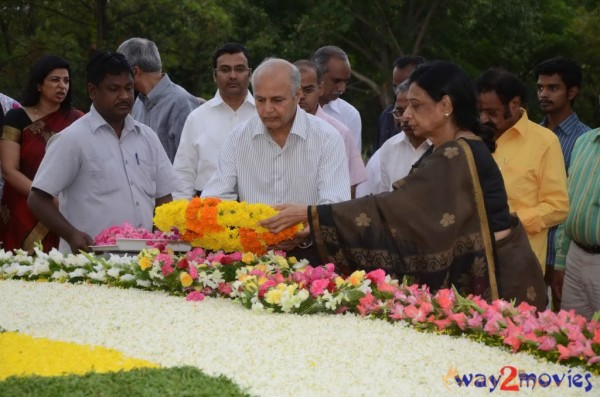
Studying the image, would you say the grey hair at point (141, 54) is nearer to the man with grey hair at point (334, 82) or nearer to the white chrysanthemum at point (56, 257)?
the man with grey hair at point (334, 82)

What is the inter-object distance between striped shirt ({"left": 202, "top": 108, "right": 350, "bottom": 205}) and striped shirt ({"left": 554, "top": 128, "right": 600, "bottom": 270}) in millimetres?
1772

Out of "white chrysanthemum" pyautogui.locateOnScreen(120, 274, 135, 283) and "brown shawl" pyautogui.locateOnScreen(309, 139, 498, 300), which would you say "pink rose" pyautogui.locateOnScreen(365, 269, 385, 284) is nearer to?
"brown shawl" pyautogui.locateOnScreen(309, 139, 498, 300)

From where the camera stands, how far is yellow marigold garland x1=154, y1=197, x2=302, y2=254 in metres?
6.74

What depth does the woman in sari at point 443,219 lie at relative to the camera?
644 centimetres

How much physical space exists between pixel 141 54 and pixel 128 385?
579cm

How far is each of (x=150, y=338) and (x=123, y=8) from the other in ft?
72.0

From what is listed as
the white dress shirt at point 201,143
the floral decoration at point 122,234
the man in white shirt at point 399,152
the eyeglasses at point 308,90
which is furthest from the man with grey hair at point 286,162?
the eyeglasses at point 308,90

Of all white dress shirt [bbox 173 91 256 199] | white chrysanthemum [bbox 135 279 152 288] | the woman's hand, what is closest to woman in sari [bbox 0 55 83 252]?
white dress shirt [bbox 173 91 256 199]

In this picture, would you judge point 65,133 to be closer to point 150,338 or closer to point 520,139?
point 150,338

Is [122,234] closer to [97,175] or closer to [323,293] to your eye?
[97,175]

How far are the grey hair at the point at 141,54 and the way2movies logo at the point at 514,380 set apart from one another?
563 centimetres

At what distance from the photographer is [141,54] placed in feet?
33.7

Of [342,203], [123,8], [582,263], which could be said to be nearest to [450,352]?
[342,203]

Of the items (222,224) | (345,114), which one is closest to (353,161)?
(345,114)
